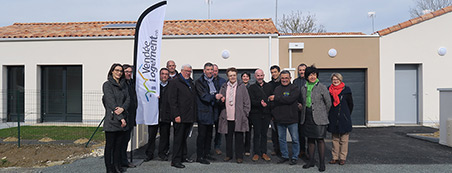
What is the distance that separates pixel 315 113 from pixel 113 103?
3.18 metres

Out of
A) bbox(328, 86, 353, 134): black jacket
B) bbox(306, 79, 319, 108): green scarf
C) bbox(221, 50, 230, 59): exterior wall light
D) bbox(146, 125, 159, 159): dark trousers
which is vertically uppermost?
bbox(221, 50, 230, 59): exterior wall light

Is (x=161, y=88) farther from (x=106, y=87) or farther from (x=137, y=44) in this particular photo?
(x=106, y=87)

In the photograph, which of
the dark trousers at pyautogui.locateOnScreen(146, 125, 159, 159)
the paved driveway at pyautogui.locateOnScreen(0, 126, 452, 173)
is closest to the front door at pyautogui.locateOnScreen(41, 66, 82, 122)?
the paved driveway at pyautogui.locateOnScreen(0, 126, 452, 173)

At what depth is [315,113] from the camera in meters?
5.26

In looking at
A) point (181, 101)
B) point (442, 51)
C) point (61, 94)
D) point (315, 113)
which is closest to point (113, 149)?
point (181, 101)

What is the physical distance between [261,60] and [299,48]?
4.64 feet

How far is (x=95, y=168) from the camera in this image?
5.36 metres

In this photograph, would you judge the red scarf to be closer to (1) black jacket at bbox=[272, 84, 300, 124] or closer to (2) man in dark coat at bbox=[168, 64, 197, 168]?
(1) black jacket at bbox=[272, 84, 300, 124]

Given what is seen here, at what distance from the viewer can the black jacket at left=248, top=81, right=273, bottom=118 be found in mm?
5754

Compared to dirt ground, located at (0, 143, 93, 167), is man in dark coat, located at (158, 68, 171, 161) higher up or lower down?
higher up

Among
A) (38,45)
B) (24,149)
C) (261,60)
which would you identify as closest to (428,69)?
(261,60)

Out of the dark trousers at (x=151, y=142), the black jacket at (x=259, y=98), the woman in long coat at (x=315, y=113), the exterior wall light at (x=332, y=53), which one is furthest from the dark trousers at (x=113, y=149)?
the exterior wall light at (x=332, y=53)

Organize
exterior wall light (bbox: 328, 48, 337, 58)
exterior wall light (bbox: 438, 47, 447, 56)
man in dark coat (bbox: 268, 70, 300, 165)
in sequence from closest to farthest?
man in dark coat (bbox: 268, 70, 300, 165)
exterior wall light (bbox: 438, 47, 447, 56)
exterior wall light (bbox: 328, 48, 337, 58)

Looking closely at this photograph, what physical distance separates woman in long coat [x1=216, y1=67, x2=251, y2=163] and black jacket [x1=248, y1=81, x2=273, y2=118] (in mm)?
128
